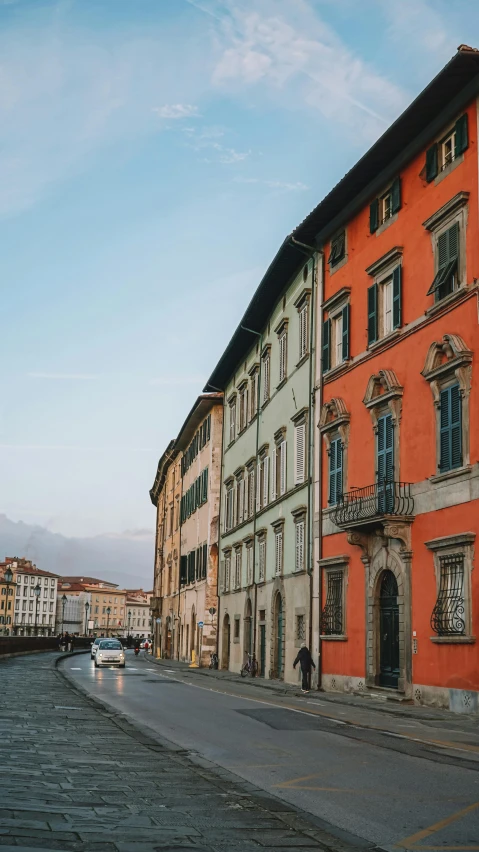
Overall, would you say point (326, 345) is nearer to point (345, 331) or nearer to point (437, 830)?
point (345, 331)

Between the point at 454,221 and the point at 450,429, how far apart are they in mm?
5054

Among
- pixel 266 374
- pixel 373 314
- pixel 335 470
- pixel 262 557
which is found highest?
pixel 266 374

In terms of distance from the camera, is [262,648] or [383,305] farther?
[262,648]

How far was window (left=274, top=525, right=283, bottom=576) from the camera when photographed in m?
37.8

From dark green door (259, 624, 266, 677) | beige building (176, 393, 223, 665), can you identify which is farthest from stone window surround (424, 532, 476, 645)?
beige building (176, 393, 223, 665)

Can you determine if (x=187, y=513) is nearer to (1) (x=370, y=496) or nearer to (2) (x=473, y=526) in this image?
(1) (x=370, y=496)

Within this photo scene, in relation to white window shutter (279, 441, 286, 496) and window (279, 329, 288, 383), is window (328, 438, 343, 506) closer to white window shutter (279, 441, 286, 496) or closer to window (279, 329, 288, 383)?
white window shutter (279, 441, 286, 496)

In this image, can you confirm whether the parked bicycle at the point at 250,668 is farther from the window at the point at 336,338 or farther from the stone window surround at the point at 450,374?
the stone window surround at the point at 450,374

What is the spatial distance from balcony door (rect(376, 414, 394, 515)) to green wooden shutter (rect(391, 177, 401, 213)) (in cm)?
572

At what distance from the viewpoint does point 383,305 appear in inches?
1094

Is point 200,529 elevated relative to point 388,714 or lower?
elevated

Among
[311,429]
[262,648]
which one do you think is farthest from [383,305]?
[262,648]

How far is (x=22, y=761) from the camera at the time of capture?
36.3 ft

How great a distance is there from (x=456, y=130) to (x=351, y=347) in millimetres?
7978
